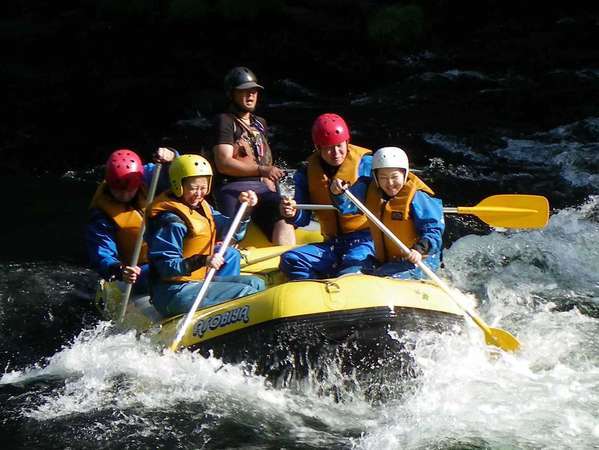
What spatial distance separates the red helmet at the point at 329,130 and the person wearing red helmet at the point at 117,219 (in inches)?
51.8

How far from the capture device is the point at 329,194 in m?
7.19

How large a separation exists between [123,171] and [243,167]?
Answer: 4.28 feet

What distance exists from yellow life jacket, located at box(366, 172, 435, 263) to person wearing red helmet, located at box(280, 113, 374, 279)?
17cm

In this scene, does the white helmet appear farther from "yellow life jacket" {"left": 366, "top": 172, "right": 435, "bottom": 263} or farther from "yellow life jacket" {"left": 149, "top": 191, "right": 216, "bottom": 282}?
"yellow life jacket" {"left": 149, "top": 191, "right": 216, "bottom": 282}

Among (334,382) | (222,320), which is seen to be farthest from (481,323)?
(222,320)

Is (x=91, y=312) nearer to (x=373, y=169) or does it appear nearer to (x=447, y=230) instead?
(x=373, y=169)

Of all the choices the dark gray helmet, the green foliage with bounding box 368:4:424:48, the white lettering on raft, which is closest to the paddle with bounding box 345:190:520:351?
the white lettering on raft

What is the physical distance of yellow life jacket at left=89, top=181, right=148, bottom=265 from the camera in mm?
7016

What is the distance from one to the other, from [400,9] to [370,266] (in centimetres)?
1054

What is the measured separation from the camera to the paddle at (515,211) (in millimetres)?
7219

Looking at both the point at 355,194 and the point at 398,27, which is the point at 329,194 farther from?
the point at 398,27

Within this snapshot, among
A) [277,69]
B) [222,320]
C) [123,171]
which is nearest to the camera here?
[222,320]

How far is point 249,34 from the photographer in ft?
58.2

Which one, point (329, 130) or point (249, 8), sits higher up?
point (249, 8)
